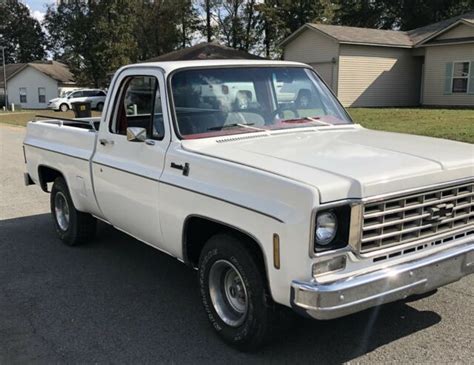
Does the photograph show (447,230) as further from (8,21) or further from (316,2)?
(8,21)

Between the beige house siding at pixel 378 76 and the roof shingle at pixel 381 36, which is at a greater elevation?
the roof shingle at pixel 381 36

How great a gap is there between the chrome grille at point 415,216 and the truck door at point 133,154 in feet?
5.74

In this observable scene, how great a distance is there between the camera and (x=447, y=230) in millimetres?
3529

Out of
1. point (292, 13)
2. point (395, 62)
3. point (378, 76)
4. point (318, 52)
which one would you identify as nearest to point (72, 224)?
point (318, 52)

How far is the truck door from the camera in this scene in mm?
4312

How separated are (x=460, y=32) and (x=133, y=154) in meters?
24.6

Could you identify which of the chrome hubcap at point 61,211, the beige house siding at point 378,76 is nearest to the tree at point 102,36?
the beige house siding at point 378,76

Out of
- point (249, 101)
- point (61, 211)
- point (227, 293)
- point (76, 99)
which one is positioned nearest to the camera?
point (227, 293)

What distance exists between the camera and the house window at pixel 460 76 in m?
25.4

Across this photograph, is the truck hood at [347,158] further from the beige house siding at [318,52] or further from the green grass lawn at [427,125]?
the beige house siding at [318,52]

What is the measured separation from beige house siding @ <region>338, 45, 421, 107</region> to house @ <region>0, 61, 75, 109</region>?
37.2 meters

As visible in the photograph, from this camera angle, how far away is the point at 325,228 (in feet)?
10.1

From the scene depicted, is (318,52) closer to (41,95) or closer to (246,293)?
(246,293)

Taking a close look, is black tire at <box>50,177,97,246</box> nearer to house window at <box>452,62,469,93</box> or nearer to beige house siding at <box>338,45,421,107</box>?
beige house siding at <box>338,45,421,107</box>
